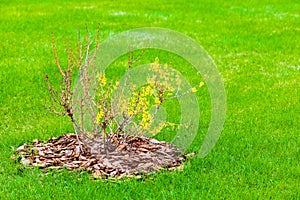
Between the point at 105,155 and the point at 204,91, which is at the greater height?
the point at 204,91

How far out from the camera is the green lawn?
21.5 feet

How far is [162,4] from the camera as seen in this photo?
21734 millimetres

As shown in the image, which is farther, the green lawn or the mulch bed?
the mulch bed

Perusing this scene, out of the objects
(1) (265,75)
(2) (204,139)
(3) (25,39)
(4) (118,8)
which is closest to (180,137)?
(2) (204,139)

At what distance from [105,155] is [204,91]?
4183 millimetres

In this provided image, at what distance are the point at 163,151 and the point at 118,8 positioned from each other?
13763mm

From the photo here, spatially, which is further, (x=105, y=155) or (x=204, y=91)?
(x=204, y=91)

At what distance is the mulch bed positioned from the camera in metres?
7.03

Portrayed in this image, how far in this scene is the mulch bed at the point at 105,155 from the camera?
703cm

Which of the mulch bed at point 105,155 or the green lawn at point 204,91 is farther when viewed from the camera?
the mulch bed at point 105,155

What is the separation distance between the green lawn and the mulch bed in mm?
235

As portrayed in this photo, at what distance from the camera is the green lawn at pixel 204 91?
21.5ft

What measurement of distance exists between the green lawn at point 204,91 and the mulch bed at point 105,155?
0.77 ft

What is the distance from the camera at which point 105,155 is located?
7.30 metres
